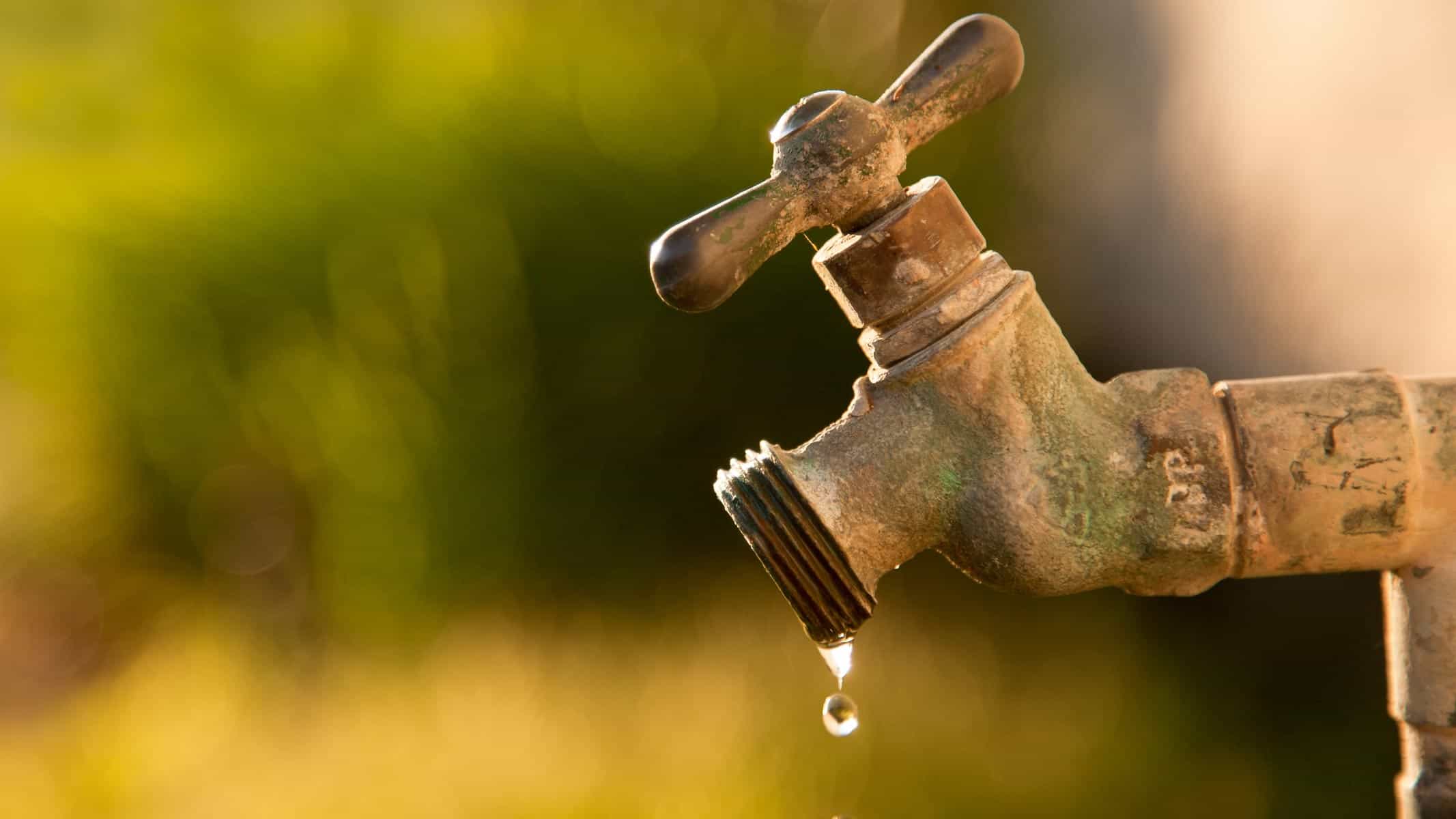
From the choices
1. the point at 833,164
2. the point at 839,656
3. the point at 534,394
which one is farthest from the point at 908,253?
the point at 534,394

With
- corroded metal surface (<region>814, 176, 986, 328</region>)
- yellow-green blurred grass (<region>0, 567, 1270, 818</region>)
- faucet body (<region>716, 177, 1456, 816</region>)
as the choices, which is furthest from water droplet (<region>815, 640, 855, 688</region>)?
yellow-green blurred grass (<region>0, 567, 1270, 818</region>)

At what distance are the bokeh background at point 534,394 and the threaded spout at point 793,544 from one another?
65 cm

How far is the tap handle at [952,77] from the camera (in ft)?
1.37

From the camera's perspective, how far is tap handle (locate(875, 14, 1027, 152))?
417 millimetres

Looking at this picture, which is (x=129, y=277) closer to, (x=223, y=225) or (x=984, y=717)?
(x=223, y=225)

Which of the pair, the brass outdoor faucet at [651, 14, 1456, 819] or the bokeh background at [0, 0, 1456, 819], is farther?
the bokeh background at [0, 0, 1456, 819]

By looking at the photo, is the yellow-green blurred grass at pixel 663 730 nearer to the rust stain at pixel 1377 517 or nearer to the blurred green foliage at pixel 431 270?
the blurred green foliage at pixel 431 270

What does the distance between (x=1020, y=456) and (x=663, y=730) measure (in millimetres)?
731

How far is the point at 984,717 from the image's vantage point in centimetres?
105

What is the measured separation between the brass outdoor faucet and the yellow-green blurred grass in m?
0.60

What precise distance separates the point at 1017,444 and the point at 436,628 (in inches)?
32.1

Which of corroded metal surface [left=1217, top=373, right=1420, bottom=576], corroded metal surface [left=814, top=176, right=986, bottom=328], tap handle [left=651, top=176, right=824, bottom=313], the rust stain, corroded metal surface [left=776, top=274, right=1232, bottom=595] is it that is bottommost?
the rust stain

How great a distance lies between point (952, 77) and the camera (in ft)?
1.37

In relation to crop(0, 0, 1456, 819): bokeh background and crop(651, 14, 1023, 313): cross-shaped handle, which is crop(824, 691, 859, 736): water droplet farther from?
crop(0, 0, 1456, 819): bokeh background
